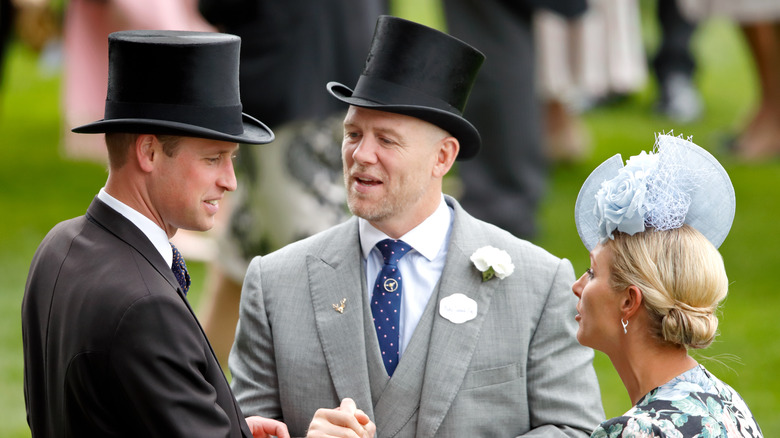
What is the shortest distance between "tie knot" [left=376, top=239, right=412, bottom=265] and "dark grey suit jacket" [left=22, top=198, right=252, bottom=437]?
35.7 inches

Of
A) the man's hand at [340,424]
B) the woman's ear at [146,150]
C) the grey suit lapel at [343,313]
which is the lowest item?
the man's hand at [340,424]

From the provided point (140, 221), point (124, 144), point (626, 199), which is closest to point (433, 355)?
point (626, 199)

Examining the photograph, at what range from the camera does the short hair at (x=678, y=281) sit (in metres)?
2.92

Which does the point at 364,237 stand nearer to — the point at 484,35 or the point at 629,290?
the point at 629,290

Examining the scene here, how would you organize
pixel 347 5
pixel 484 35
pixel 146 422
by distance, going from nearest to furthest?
pixel 146 422, pixel 347 5, pixel 484 35

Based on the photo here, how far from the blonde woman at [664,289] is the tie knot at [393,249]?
0.74 m

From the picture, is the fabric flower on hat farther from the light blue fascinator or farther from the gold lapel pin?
the gold lapel pin

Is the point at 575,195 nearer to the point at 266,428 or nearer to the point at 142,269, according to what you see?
the point at 266,428

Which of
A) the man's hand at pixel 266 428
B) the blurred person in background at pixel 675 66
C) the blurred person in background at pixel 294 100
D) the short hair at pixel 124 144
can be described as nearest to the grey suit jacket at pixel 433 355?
the man's hand at pixel 266 428

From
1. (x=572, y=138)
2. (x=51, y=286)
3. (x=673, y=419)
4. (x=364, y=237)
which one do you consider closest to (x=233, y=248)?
(x=364, y=237)

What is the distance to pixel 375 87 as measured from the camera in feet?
12.5

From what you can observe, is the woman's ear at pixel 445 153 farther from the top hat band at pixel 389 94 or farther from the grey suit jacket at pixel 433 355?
the grey suit jacket at pixel 433 355

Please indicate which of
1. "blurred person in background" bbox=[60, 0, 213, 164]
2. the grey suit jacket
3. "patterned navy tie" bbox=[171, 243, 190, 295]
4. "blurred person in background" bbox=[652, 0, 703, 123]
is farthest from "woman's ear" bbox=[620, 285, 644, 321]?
"blurred person in background" bbox=[652, 0, 703, 123]

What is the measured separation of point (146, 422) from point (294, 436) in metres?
0.92
